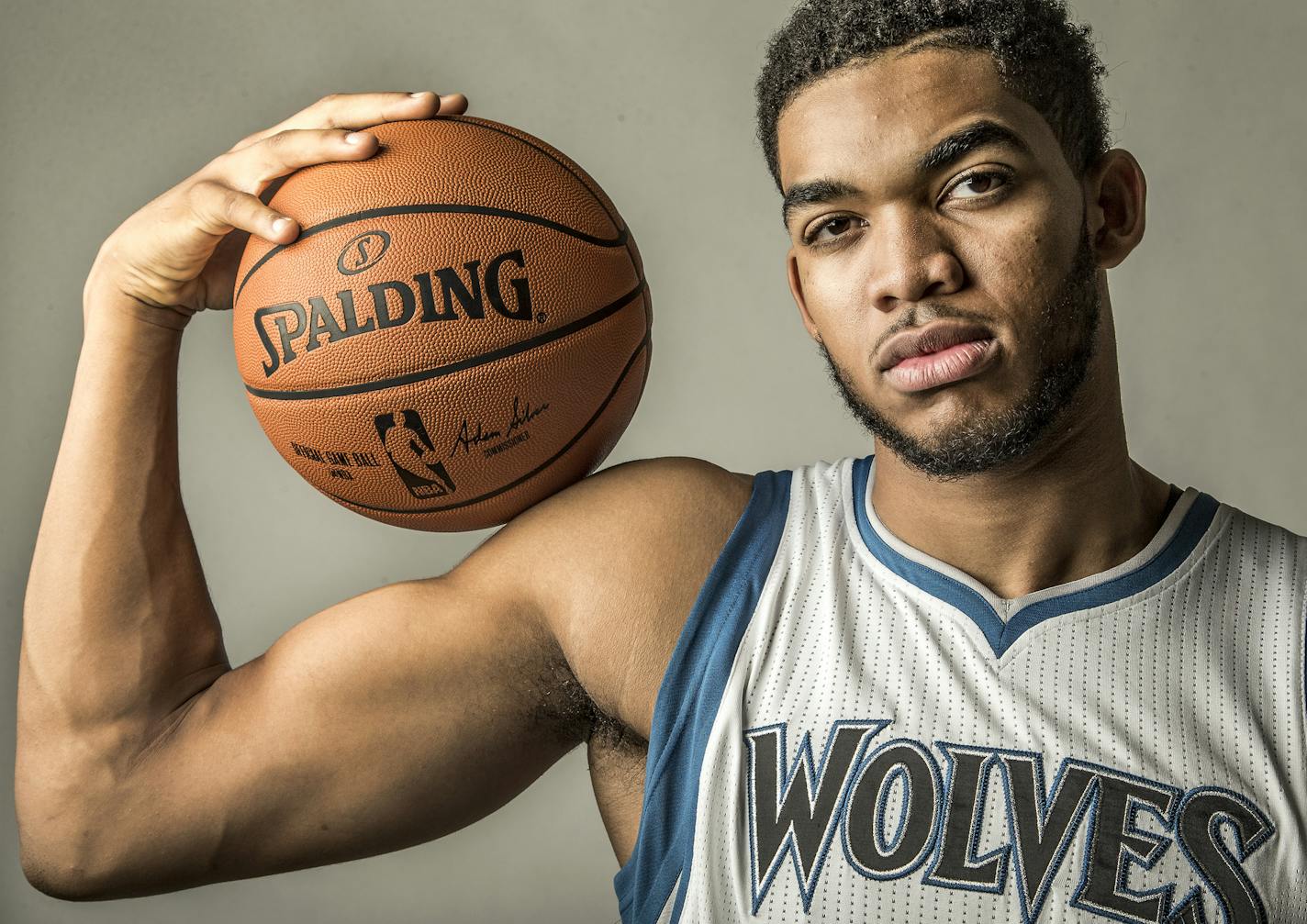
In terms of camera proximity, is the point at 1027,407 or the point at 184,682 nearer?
the point at 1027,407

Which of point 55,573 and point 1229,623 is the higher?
point 1229,623

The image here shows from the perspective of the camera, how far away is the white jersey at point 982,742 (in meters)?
1.47

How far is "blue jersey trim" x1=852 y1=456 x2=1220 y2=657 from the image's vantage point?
1632 millimetres

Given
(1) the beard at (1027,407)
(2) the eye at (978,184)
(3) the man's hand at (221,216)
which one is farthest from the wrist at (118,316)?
(2) the eye at (978,184)

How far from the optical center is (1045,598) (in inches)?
64.9

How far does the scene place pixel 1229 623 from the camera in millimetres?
1610

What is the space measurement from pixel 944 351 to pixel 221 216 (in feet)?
2.86

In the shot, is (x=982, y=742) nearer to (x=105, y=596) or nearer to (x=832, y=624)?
(x=832, y=624)

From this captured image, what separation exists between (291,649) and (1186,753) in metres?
1.09

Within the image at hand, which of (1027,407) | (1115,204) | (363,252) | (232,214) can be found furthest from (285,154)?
(1115,204)

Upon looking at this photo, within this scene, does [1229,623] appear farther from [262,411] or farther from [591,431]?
[262,411]

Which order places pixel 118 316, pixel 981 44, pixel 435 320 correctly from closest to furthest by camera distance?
pixel 435 320
pixel 981 44
pixel 118 316

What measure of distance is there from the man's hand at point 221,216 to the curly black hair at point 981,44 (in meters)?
0.44

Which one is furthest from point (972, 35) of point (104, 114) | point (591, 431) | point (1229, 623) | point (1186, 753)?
point (104, 114)
